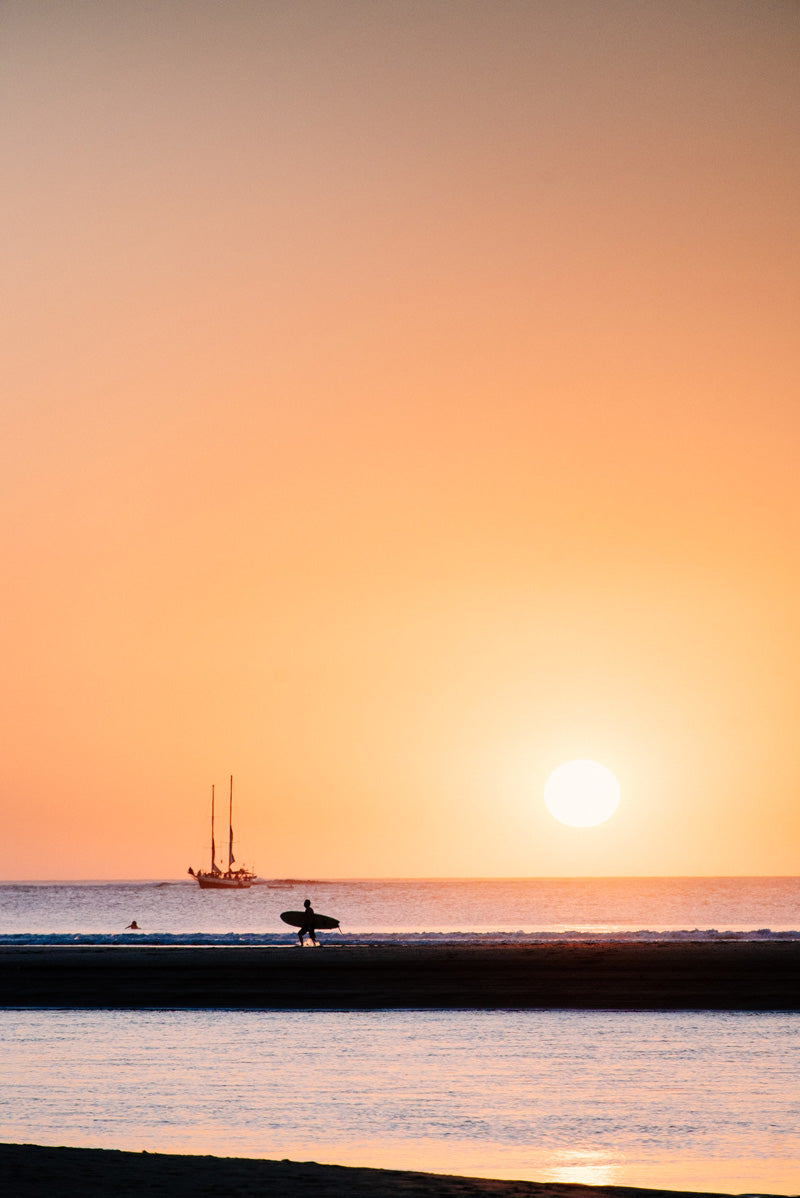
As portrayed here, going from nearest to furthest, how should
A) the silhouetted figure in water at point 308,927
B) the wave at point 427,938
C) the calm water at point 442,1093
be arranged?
the calm water at point 442,1093, the silhouetted figure in water at point 308,927, the wave at point 427,938

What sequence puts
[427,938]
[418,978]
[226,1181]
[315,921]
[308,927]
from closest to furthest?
[226,1181] < [418,978] < [308,927] < [315,921] < [427,938]

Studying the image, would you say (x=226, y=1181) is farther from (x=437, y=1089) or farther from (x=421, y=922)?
(x=421, y=922)

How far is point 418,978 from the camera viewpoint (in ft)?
146

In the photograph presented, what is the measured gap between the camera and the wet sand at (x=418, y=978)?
3725 cm

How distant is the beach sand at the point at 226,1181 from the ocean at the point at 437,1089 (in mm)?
1189

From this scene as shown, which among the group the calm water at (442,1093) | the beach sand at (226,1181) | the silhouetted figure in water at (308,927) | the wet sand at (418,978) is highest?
the silhouetted figure in water at (308,927)

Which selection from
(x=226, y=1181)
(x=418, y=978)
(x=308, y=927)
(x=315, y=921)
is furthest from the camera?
(x=315, y=921)

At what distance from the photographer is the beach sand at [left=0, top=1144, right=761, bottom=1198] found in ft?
43.9

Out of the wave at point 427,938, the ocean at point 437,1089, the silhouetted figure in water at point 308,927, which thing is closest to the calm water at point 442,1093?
the ocean at point 437,1089

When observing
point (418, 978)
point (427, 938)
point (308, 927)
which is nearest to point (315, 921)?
point (308, 927)

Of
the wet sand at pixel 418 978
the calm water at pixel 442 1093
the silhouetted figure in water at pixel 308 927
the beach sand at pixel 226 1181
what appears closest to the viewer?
the beach sand at pixel 226 1181

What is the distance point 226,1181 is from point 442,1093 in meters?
7.91

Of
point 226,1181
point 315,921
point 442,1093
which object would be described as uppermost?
point 315,921

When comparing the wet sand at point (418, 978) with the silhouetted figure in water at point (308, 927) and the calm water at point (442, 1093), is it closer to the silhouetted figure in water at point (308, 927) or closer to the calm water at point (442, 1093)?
the silhouetted figure in water at point (308, 927)
